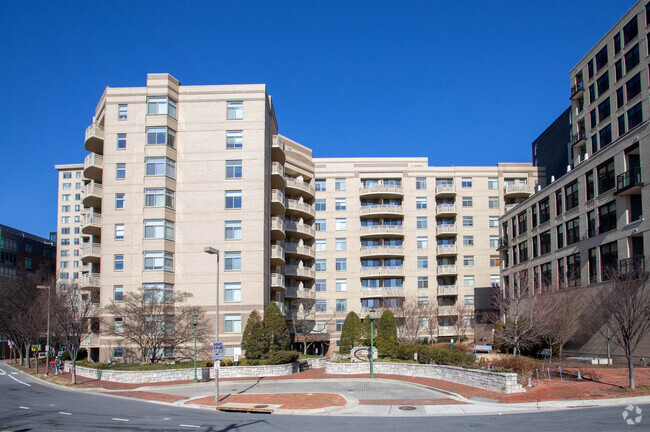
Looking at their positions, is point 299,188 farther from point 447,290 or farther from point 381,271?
point 447,290

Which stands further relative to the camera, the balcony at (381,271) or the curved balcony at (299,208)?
the balcony at (381,271)

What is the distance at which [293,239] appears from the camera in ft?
209

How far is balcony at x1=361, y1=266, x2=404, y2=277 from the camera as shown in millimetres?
65875

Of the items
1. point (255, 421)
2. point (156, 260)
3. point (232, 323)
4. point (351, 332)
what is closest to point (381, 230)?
point (351, 332)

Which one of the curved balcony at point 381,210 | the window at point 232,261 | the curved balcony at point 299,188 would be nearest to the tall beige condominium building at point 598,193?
the curved balcony at point 381,210

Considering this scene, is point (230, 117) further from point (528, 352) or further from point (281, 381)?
point (528, 352)

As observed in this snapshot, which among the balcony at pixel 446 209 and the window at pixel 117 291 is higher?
the balcony at pixel 446 209

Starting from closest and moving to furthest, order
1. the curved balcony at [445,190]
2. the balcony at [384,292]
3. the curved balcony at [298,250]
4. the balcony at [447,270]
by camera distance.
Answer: the curved balcony at [298,250] → the balcony at [384,292] → the balcony at [447,270] → the curved balcony at [445,190]

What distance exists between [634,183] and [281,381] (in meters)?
27.3

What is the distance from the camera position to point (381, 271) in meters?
65.9

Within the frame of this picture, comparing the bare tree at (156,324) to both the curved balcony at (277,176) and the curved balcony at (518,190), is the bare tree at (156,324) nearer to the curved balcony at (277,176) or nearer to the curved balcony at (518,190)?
the curved balcony at (277,176)

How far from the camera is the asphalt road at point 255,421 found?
58.2 ft

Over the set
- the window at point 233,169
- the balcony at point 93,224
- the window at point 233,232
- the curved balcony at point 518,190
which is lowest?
the window at point 233,232

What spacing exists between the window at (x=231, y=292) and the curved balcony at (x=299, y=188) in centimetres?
1635
